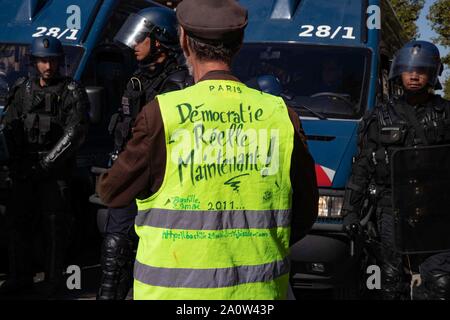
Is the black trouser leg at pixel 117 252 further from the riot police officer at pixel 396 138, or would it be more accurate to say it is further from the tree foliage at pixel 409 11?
the tree foliage at pixel 409 11

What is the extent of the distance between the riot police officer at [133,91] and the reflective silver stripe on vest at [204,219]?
2.84m

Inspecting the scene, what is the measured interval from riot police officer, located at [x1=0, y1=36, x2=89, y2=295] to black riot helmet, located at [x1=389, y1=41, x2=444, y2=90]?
2.78 meters

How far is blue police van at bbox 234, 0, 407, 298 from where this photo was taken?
5852 mm

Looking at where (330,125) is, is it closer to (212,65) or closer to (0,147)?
(0,147)

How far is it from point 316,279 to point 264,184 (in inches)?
138

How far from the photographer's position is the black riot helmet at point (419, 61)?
16.6 feet

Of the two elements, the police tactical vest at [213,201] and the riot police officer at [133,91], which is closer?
the police tactical vest at [213,201]

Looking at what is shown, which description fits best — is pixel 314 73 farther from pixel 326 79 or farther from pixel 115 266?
pixel 115 266

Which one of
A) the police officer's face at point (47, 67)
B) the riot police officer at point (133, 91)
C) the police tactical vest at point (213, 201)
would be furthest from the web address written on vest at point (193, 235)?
the police officer's face at point (47, 67)

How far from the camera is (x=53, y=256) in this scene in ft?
22.2

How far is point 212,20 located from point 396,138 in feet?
9.03
